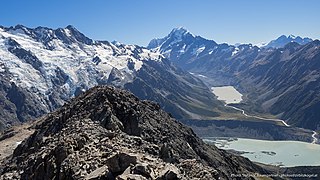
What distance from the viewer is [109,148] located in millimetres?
40125

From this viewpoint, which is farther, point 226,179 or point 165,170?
point 226,179

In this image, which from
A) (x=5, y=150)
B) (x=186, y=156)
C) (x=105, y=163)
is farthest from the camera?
(x=5, y=150)

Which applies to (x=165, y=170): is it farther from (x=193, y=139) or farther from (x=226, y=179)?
(x=193, y=139)

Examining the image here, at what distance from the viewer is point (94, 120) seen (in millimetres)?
62844

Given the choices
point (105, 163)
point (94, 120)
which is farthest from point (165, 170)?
point (94, 120)

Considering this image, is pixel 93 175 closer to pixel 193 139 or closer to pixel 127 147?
pixel 127 147

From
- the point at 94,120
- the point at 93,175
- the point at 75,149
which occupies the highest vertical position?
the point at 94,120

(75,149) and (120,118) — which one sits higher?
(120,118)

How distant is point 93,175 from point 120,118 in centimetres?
3707

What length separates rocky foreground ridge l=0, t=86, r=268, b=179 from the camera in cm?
3469

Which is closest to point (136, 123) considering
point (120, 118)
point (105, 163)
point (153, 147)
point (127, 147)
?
point (120, 118)

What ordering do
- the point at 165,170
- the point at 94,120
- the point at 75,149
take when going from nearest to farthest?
the point at 165,170 < the point at 75,149 < the point at 94,120

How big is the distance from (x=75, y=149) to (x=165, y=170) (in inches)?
477

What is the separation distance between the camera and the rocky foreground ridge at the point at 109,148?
34.7 m
